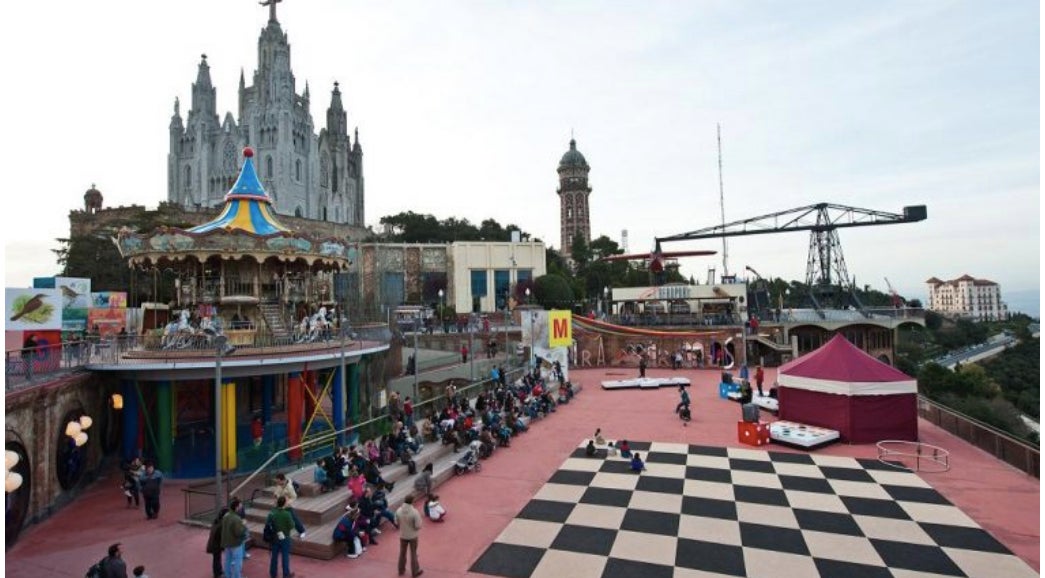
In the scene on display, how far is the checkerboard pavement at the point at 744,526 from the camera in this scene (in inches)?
350

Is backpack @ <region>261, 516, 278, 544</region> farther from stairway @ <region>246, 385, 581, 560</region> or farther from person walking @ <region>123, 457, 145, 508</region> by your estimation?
person walking @ <region>123, 457, 145, 508</region>

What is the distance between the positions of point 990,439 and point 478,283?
161 feet

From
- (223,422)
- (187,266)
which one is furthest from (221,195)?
(223,422)

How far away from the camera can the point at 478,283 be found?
2373 inches

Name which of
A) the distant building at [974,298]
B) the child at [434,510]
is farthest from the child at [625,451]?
the distant building at [974,298]

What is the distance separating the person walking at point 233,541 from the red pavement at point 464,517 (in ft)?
1.99

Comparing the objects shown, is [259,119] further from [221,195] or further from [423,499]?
[423,499]

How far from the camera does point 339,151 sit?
322 ft

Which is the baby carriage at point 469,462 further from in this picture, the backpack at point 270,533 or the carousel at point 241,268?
the carousel at point 241,268

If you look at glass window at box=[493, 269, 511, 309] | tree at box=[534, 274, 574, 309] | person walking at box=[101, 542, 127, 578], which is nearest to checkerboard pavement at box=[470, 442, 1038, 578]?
person walking at box=[101, 542, 127, 578]

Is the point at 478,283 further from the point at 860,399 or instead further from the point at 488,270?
the point at 860,399

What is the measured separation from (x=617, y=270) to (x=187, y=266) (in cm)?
7147

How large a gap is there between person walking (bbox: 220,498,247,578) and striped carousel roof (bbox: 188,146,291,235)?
13058mm

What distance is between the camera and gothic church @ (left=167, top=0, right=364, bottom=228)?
79500mm
